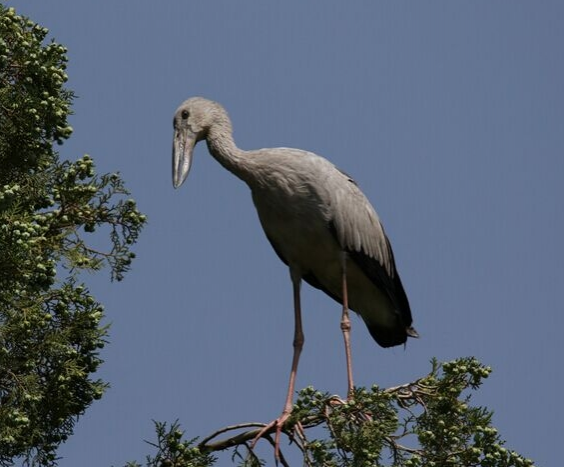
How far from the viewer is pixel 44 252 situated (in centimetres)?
706

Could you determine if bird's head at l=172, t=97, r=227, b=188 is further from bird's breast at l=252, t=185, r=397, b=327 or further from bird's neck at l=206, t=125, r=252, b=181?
bird's breast at l=252, t=185, r=397, b=327

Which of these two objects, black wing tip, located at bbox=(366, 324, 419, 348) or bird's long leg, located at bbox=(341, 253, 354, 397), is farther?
black wing tip, located at bbox=(366, 324, 419, 348)

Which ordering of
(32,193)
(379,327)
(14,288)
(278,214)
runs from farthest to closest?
(379,327)
(278,214)
(32,193)
(14,288)

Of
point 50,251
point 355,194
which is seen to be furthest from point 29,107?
point 355,194

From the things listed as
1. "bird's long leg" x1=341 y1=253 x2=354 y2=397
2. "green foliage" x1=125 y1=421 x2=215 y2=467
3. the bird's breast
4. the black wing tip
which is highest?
the black wing tip

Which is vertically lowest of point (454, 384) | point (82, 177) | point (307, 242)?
point (454, 384)

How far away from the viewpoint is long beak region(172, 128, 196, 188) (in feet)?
27.9

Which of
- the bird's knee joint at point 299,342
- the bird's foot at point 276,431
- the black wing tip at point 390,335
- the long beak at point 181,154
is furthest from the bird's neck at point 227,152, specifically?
the bird's foot at point 276,431

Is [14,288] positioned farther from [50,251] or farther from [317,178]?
[317,178]

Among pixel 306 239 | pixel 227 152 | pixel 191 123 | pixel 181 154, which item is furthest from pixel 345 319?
pixel 191 123

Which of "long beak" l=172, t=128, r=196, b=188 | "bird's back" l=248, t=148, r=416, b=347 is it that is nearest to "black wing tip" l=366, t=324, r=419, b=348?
"bird's back" l=248, t=148, r=416, b=347

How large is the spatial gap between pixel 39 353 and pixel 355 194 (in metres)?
2.60

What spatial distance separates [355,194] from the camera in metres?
8.64

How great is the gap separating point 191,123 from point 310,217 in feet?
3.62
